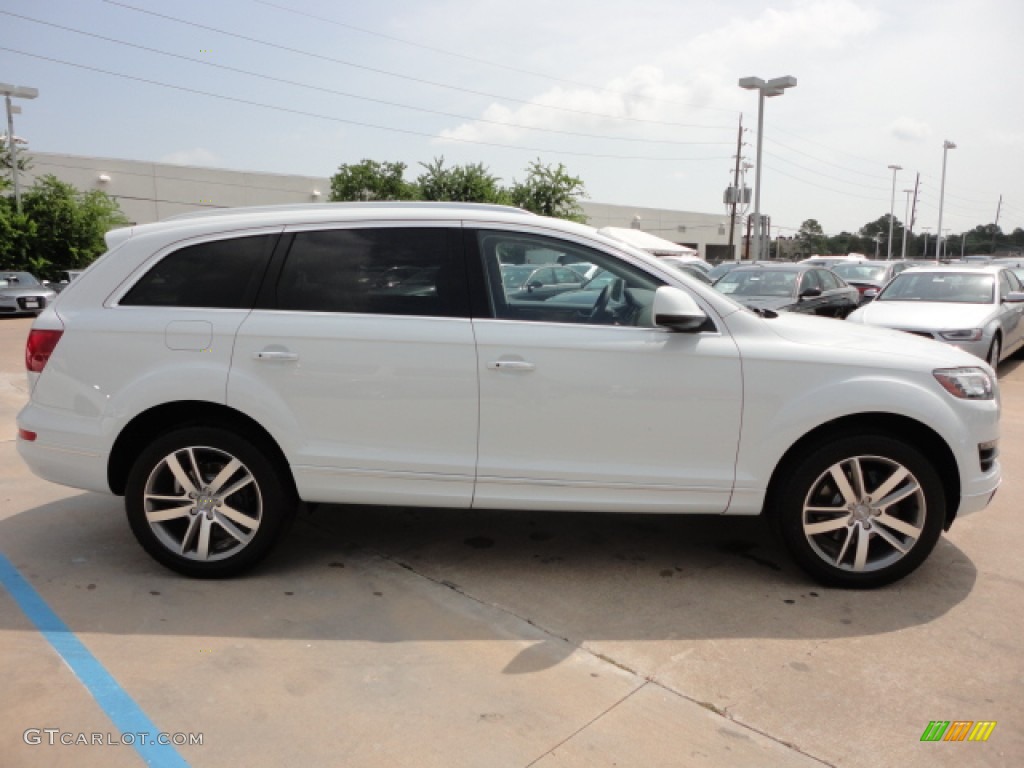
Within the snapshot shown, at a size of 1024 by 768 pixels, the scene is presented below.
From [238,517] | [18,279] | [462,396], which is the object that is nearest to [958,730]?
[462,396]

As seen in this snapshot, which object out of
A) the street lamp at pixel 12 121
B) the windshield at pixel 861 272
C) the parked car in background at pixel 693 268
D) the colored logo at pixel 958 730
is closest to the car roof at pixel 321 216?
the colored logo at pixel 958 730

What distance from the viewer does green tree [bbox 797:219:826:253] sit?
80.4m

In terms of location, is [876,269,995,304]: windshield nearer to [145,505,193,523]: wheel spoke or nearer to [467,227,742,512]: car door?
[467,227,742,512]: car door

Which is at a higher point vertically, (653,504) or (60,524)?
(653,504)

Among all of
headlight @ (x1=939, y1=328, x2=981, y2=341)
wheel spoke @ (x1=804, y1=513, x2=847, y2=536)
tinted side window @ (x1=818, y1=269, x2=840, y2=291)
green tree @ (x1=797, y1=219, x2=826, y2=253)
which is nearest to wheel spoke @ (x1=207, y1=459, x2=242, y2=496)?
wheel spoke @ (x1=804, y1=513, x2=847, y2=536)

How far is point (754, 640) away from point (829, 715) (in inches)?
21.8

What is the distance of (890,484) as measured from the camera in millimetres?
3791

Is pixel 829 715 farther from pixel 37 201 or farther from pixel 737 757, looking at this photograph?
pixel 37 201

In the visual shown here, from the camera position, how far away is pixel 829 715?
2877mm

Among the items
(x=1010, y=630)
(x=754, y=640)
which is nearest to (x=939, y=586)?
(x=1010, y=630)

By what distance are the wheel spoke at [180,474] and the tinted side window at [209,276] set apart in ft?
2.48

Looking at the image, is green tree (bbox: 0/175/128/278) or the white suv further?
green tree (bbox: 0/175/128/278)

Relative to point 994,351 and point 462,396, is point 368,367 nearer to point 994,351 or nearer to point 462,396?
point 462,396

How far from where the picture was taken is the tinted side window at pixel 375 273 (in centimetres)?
385
